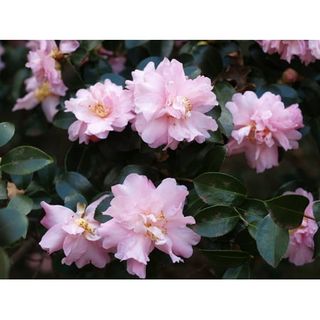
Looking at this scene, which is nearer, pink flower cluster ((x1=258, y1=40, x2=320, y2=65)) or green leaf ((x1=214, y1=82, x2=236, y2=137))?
green leaf ((x1=214, y1=82, x2=236, y2=137))

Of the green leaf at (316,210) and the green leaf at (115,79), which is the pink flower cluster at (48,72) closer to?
the green leaf at (115,79)

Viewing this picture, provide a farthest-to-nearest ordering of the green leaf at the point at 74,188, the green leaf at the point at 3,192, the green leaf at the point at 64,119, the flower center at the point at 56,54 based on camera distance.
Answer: the flower center at the point at 56,54 < the green leaf at the point at 64,119 < the green leaf at the point at 74,188 < the green leaf at the point at 3,192

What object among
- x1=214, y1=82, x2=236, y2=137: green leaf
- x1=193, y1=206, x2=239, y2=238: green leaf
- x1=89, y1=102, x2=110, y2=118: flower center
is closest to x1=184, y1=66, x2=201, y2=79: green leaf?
x1=214, y1=82, x2=236, y2=137: green leaf

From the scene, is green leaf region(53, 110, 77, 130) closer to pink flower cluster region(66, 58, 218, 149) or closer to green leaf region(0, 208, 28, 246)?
pink flower cluster region(66, 58, 218, 149)

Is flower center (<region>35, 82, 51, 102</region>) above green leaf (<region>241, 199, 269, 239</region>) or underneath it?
underneath

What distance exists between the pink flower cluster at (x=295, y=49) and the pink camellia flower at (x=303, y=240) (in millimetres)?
354

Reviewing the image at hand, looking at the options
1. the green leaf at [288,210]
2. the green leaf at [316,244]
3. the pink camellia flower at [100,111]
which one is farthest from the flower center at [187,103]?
the green leaf at [316,244]

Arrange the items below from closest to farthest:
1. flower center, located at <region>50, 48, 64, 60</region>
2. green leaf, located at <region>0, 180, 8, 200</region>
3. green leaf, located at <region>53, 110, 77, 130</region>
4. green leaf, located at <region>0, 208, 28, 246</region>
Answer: green leaf, located at <region>0, 208, 28, 246</region> < green leaf, located at <region>0, 180, 8, 200</region> < green leaf, located at <region>53, 110, 77, 130</region> < flower center, located at <region>50, 48, 64, 60</region>

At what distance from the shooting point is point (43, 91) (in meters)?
1.58

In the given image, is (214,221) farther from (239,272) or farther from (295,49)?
(295,49)

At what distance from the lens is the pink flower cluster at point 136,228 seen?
1.09 metres

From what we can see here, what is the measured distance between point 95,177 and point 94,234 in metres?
0.26

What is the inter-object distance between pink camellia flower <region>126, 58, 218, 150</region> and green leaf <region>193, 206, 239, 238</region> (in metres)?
0.13

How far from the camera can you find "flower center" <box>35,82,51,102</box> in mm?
1564
